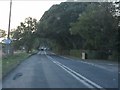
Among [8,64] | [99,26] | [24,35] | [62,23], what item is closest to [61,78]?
[8,64]

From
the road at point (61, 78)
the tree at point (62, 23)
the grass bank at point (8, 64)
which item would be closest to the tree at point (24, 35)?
the tree at point (62, 23)

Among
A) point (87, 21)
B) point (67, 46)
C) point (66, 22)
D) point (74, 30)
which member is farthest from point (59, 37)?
point (87, 21)

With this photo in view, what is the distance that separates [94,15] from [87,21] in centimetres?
246

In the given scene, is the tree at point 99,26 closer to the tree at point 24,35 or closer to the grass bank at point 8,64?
the grass bank at point 8,64

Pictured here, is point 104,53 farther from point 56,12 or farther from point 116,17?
point 56,12

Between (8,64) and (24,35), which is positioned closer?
(8,64)

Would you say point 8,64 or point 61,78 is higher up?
point 8,64

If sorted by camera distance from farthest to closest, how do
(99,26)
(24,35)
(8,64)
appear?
1. (24,35)
2. (99,26)
3. (8,64)

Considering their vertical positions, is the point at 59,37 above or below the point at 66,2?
below

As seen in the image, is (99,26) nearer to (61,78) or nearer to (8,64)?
(8,64)

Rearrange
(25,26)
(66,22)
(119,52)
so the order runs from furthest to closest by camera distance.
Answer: (25,26)
(66,22)
(119,52)

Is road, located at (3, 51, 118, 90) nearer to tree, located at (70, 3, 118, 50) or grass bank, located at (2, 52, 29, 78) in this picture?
grass bank, located at (2, 52, 29, 78)

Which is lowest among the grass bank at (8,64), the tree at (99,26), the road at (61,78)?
the road at (61,78)

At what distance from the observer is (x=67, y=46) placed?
97312 mm
